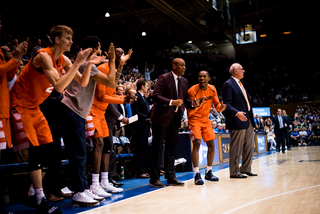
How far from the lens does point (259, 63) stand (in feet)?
103

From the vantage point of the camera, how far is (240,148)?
18.1ft

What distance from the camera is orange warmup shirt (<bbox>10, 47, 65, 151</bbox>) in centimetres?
294

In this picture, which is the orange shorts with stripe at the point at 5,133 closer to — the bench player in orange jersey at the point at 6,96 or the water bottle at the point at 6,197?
the bench player in orange jersey at the point at 6,96

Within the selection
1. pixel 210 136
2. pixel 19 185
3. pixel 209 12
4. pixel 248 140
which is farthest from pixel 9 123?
pixel 209 12

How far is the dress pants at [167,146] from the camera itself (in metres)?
4.76

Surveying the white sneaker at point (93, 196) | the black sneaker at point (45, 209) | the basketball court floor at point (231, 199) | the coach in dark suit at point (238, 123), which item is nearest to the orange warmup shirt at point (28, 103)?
the black sneaker at point (45, 209)

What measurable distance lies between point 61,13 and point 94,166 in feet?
43.0

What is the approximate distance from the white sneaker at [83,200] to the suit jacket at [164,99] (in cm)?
174

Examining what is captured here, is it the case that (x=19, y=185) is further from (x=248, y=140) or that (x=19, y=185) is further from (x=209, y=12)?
(x=209, y=12)

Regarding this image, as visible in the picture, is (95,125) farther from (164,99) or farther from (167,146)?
(167,146)

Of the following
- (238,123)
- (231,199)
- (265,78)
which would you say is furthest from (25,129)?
(265,78)

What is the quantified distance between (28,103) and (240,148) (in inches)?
149

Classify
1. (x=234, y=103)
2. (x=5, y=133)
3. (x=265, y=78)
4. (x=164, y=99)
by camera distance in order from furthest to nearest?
1. (x=265, y=78)
2. (x=234, y=103)
3. (x=164, y=99)
4. (x=5, y=133)

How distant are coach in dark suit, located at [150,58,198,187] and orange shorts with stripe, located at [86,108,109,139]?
90cm
